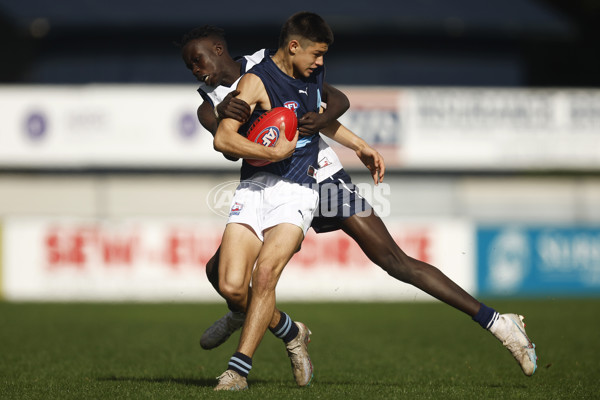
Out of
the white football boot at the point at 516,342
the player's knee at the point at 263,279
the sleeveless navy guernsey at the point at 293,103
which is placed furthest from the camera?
the white football boot at the point at 516,342

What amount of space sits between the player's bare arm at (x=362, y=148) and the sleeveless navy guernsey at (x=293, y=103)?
1.00 feet

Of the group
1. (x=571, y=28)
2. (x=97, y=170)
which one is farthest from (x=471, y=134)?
(x=97, y=170)

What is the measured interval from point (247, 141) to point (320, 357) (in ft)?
11.0

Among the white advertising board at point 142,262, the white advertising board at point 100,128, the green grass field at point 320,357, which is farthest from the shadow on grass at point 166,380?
the white advertising board at point 100,128

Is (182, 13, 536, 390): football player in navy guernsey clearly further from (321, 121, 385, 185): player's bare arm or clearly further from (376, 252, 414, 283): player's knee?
(321, 121, 385, 185): player's bare arm

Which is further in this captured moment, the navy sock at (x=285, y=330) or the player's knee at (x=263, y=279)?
the navy sock at (x=285, y=330)

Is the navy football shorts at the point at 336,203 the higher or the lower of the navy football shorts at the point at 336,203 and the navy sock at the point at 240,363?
the higher

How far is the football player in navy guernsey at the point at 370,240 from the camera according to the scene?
20.6 ft

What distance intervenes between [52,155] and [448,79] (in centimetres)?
1039

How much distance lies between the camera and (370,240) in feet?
21.1

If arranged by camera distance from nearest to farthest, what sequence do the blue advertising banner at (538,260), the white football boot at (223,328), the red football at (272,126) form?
the red football at (272,126)
the white football boot at (223,328)
the blue advertising banner at (538,260)

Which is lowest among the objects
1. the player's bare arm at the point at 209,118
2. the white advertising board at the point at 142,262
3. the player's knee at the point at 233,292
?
the white advertising board at the point at 142,262

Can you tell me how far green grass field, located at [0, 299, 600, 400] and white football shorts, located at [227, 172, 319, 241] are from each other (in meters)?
1.11

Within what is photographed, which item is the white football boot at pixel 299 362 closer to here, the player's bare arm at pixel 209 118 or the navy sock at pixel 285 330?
the navy sock at pixel 285 330
